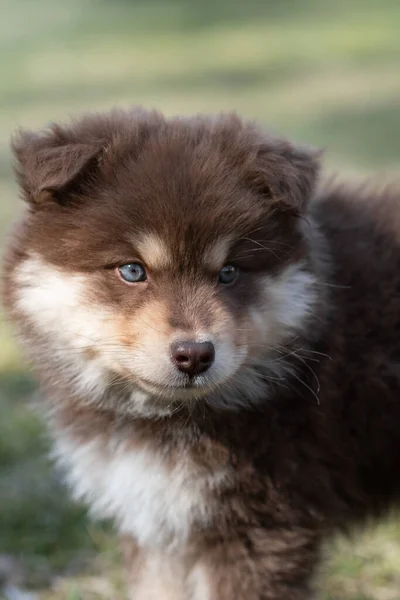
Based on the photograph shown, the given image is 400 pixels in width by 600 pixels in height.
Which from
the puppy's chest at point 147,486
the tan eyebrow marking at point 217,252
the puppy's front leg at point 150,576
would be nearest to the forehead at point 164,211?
the tan eyebrow marking at point 217,252

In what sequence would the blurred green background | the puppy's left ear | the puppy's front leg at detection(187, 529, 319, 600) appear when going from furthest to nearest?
the blurred green background → the puppy's front leg at detection(187, 529, 319, 600) → the puppy's left ear

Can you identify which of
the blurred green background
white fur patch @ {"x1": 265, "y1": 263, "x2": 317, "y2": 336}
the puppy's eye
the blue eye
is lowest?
the blurred green background

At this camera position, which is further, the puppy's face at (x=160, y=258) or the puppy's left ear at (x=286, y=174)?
the puppy's left ear at (x=286, y=174)

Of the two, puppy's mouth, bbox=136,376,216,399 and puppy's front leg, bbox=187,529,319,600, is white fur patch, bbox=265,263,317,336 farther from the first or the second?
puppy's front leg, bbox=187,529,319,600

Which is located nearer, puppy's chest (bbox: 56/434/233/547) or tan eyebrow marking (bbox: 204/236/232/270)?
tan eyebrow marking (bbox: 204/236/232/270)

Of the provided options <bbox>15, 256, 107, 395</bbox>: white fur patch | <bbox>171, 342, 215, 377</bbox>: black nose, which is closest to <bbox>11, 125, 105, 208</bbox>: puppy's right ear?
<bbox>15, 256, 107, 395</bbox>: white fur patch

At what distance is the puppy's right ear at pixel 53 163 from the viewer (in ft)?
11.4

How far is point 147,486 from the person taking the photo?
3732 millimetres

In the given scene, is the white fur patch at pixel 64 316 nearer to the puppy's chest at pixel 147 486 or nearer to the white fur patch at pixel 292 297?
the puppy's chest at pixel 147 486

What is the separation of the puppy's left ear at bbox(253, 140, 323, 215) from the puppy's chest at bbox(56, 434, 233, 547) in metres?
1.03

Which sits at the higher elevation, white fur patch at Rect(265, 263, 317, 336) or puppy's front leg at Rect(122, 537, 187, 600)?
white fur patch at Rect(265, 263, 317, 336)

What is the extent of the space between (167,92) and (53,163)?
12680 mm

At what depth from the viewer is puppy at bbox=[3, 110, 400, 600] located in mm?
3480

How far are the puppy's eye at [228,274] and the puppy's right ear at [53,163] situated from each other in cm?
60
